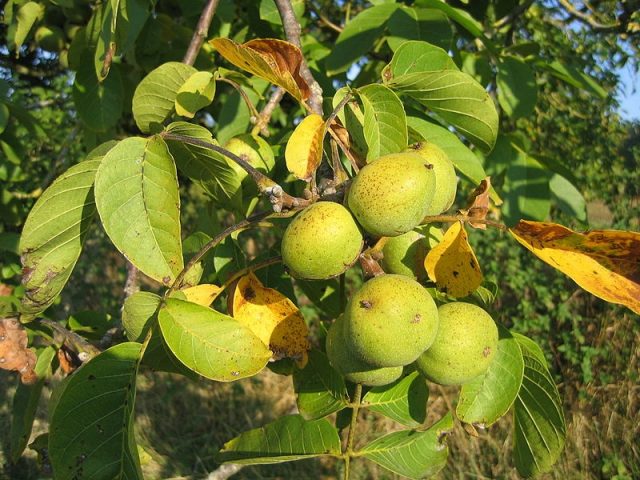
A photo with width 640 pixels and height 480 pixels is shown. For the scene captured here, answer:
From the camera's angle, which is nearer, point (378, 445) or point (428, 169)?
point (428, 169)

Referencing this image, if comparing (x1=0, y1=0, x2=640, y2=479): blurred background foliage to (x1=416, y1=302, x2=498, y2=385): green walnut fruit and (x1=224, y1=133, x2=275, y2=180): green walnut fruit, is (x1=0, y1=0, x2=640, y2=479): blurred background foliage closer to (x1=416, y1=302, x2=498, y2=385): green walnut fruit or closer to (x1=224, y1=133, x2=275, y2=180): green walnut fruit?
(x1=224, y1=133, x2=275, y2=180): green walnut fruit

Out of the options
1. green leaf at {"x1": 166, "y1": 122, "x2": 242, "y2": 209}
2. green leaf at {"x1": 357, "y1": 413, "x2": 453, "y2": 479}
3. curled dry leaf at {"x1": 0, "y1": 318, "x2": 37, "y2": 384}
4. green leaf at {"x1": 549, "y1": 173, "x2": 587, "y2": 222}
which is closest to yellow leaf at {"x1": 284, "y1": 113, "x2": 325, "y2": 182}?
green leaf at {"x1": 166, "y1": 122, "x2": 242, "y2": 209}

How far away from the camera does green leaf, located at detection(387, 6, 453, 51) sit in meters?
1.61

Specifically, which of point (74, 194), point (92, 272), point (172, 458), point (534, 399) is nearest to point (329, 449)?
point (534, 399)

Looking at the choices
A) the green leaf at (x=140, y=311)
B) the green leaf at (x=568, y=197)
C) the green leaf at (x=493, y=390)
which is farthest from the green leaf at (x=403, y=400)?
the green leaf at (x=568, y=197)

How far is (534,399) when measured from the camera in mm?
1193

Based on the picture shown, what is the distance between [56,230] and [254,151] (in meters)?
0.43

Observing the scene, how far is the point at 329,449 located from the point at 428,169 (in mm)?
627

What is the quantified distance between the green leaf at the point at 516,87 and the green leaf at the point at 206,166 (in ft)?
3.19

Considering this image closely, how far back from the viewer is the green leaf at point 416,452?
1.22m

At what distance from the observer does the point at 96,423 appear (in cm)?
100

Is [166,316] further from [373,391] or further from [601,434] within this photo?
[601,434]

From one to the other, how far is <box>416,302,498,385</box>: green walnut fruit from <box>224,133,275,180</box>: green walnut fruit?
522mm

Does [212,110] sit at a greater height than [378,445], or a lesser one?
greater
